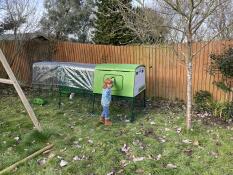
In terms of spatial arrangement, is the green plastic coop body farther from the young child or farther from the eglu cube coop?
the young child

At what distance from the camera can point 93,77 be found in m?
8.29

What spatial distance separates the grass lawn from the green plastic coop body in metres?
0.70

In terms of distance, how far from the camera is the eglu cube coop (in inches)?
298

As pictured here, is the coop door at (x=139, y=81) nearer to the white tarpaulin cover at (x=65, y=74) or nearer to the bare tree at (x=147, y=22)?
the bare tree at (x=147, y=22)

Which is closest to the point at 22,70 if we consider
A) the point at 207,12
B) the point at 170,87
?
the point at 170,87

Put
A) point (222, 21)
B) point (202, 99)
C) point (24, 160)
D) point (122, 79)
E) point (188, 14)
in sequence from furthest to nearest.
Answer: point (222, 21), point (202, 99), point (122, 79), point (188, 14), point (24, 160)

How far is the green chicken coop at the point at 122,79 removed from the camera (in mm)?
7523

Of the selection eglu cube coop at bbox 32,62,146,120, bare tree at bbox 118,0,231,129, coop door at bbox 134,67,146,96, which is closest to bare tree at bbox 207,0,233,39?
bare tree at bbox 118,0,231,129

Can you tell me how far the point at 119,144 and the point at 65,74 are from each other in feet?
11.9

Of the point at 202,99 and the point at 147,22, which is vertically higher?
the point at 147,22

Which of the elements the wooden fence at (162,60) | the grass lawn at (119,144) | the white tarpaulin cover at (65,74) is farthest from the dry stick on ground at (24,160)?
the wooden fence at (162,60)

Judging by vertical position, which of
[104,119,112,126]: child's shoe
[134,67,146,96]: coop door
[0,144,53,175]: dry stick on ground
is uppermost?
[134,67,146,96]: coop door

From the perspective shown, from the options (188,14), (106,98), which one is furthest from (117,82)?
(188,14)

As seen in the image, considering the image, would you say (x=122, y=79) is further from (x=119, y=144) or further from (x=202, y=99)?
(x=202, y=99)
